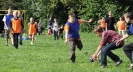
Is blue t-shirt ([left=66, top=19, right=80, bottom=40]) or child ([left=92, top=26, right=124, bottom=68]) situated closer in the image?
child ([left=92, top=26, right=124, bottom=68])

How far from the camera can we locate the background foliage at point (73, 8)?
4272 centimetres

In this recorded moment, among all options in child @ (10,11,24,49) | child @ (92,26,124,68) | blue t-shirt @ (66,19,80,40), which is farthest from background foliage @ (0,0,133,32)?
child @ (92,26,124,68)

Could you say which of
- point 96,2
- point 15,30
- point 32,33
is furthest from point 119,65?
point 96,2

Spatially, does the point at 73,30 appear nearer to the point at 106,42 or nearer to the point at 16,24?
the point at 106,42

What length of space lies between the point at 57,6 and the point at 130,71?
46072 millimetres

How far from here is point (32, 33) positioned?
997 inches

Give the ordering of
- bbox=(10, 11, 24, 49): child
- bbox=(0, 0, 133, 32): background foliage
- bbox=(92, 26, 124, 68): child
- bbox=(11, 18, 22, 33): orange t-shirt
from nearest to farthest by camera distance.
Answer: bbox=(92, 26, 124, 68): child < bbox=(10, 11, 24, 49): child < bbox=(11, 18, 22, 33): orange t-shirt < bbox=(0, 0, 133, 32): background foliage

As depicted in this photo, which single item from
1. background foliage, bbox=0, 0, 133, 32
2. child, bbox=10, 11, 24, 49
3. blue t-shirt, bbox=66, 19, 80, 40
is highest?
blue t-shirt, bbox=66, 19, 80, 40

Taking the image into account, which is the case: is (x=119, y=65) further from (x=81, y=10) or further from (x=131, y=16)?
(x=81, y=10)

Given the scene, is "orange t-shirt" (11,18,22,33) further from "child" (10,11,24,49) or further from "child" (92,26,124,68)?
"child" (92,26,124,68)

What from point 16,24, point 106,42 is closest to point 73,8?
point 16,24

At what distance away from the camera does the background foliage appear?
42.7 m

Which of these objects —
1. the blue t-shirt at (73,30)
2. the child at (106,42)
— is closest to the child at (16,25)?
the blue t-shirt at (73,30)

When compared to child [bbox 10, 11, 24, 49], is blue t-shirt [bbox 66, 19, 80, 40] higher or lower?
higher
